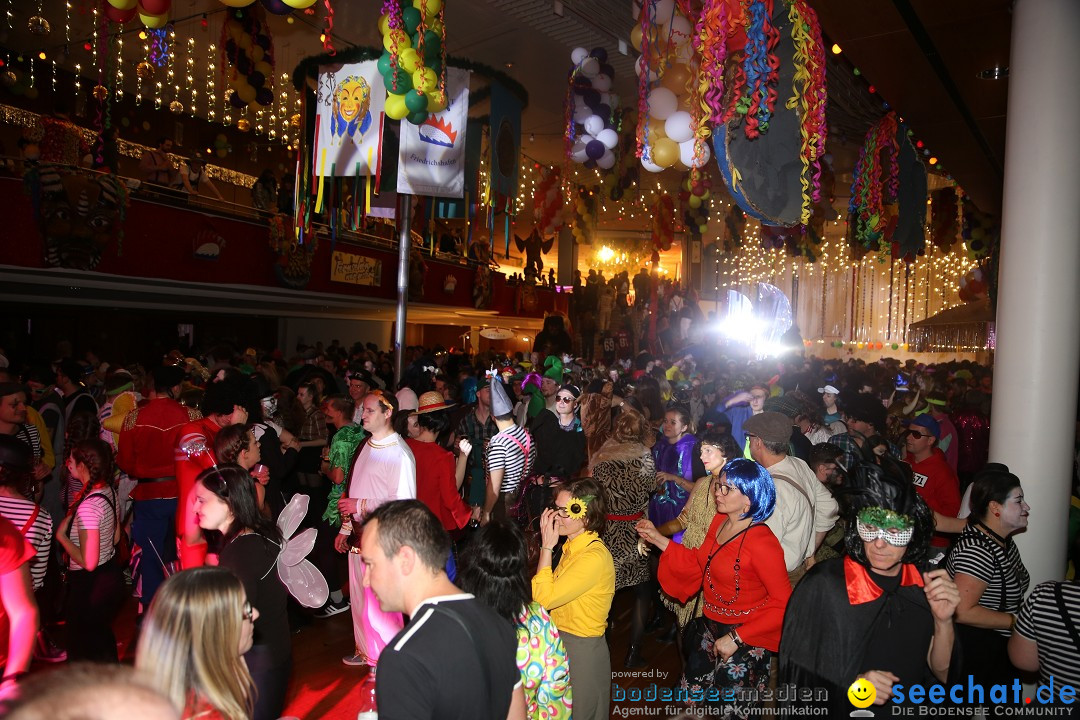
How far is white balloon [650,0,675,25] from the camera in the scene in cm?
534

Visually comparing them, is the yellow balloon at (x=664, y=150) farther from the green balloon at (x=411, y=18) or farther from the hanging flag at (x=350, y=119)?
the hanging flag at (x=350, y=119)

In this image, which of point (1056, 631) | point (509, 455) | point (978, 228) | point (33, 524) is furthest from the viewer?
point (978, 228)

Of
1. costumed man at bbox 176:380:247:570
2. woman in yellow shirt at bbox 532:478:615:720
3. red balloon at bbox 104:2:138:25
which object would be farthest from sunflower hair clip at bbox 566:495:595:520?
red balloon at bbox 104:2:138:25

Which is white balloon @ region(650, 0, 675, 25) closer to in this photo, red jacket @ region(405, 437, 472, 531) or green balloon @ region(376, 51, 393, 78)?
green balloon @ region(376, 51, 393, 78)

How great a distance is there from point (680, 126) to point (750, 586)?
13.0 ft

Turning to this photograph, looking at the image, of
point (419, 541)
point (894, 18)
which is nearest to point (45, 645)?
point (419, 541)

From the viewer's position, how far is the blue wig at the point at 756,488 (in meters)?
2.90

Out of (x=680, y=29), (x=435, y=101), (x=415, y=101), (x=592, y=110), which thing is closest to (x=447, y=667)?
(x=415, y=101)

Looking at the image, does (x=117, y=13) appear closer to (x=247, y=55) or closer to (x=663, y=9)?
(x=247, y=55)

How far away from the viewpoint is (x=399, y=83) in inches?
213

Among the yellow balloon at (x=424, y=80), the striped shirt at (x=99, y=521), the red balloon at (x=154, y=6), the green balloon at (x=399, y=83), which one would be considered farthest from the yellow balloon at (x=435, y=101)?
the striped shirt at (x=99, y=521)

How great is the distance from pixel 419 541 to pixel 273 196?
1152 centimetres

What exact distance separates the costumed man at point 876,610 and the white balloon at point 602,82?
A: 640cm

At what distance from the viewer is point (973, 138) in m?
8.23
